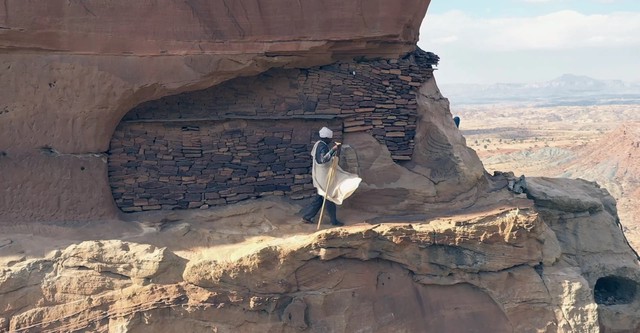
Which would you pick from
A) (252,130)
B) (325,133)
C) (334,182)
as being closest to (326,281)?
(334,182)

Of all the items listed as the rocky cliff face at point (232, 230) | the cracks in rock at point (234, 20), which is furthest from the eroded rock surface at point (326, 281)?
the cracks in rock at point (234, 20)

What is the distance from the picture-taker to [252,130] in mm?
7051

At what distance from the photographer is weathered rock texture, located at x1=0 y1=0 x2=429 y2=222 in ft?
20.7

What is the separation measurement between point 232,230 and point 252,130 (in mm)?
1376

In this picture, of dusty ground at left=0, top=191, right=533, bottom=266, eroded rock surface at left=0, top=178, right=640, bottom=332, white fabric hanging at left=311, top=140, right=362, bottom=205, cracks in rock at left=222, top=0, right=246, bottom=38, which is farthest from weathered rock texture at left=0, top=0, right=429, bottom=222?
white fabric hanging at left=311, top=140, right=362, bottom=205

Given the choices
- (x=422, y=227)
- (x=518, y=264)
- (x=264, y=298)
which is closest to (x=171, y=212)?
(x=264, y=298)

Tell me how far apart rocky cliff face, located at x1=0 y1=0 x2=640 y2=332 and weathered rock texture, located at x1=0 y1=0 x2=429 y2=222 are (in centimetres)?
2

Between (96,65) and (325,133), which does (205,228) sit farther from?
(96,65)

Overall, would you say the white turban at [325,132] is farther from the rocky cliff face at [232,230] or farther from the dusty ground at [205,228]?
the dusty ground at [205,228]

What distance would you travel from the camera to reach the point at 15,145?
6.38 m

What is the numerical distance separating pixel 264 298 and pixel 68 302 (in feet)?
6.88

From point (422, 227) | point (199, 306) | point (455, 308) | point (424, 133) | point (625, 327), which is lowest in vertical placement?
point (625, 327)

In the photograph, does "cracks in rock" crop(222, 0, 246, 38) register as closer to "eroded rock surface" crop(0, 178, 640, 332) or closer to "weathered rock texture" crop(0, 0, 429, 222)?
"weathered rock texture" crop(0, 0, 429, 222)

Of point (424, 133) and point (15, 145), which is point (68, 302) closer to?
point (15, 145)
